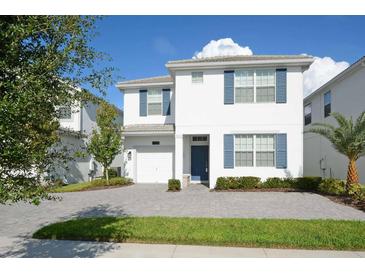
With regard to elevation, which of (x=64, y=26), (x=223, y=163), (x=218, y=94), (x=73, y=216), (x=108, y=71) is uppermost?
(x=218, y=94)

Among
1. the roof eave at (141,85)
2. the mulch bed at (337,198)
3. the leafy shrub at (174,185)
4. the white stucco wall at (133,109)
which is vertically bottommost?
the mulch bed at (337,198)

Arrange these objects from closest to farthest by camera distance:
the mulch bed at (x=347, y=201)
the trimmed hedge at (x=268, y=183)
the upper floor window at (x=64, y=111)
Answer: the upper floor window at (x=64, y=111) < the mulch bed at (x=347, y=201) < the trimmed hedge at (x=268, y=183)

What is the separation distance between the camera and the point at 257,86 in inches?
605

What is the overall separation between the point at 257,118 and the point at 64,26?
12.9 meters

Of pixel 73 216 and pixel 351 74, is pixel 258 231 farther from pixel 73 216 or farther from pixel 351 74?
pixel 351 74

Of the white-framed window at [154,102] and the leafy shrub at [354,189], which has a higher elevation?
the white-framed window at [154,102]

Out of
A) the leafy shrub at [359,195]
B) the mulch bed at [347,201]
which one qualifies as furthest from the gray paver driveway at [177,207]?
the leafy shrub at [359,195]

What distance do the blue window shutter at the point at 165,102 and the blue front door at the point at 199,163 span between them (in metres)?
3.25

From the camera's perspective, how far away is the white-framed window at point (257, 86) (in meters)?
15.3

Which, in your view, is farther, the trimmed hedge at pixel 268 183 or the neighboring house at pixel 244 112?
the neighboring house at pixel 244 112

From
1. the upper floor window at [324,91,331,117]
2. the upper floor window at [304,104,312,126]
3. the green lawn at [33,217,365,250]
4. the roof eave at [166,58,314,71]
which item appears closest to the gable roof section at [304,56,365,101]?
the upper floor window at [324,91,331,117]

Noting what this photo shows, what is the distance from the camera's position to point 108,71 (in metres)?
4.59

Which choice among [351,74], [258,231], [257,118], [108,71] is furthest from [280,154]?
[108,71]

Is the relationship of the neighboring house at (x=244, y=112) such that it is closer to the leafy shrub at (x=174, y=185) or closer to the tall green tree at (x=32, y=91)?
the leafy shrub at (x=174, y=185)
